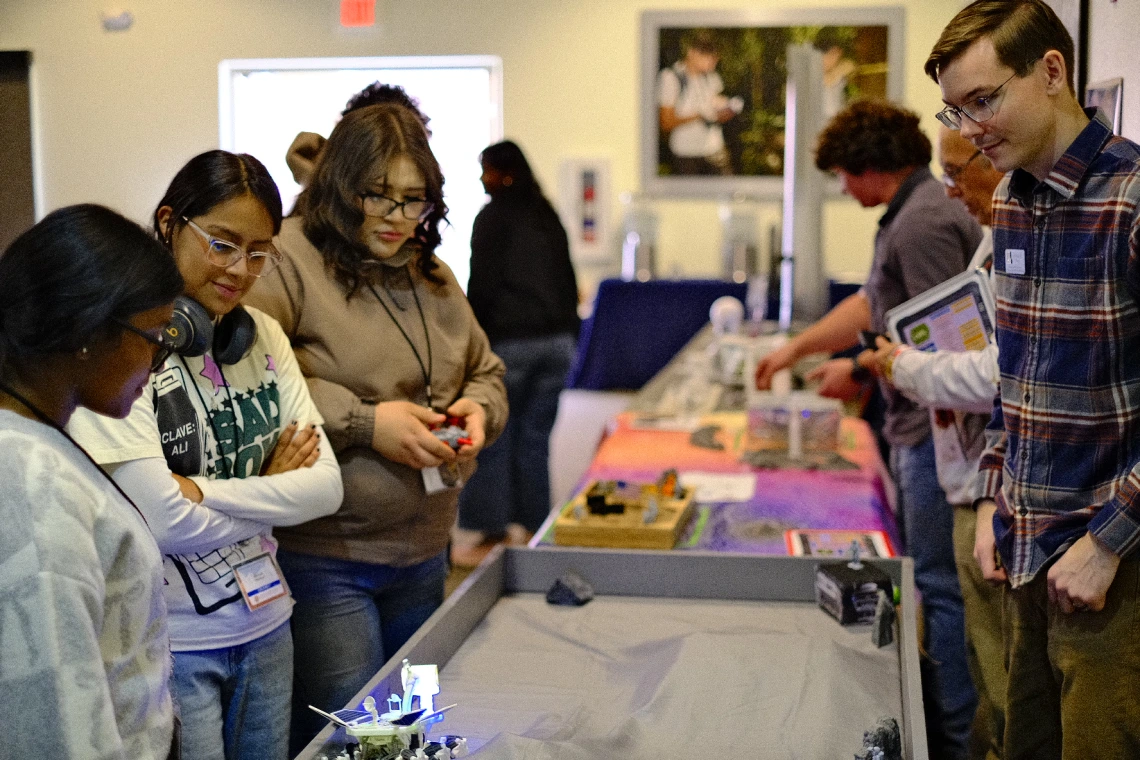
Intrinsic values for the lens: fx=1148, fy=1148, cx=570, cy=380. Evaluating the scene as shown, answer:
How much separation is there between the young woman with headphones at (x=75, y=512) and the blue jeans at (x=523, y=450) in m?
3.45

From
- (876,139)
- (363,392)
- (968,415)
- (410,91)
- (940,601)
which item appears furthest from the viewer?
(410,91)

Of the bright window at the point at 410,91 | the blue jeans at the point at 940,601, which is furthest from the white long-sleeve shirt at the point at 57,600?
the bright window at the point at 410,91

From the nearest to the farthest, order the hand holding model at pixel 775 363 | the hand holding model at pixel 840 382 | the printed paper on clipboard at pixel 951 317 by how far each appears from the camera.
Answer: the printed paper on clipboard at pixel 951 317 < the hand holding model at pixel 840 382 < the hand holding model at pixel 775 363

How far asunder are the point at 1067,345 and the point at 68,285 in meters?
1.10

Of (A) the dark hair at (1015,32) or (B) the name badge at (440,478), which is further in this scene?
(B) the name badge at (440,478)

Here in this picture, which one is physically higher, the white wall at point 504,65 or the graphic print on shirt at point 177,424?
the white wall at point 504,65

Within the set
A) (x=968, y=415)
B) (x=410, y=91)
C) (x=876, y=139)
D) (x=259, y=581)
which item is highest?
(x=410, y=91)

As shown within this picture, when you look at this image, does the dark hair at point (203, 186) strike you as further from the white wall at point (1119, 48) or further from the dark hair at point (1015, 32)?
the white wall at point (1119, 48)

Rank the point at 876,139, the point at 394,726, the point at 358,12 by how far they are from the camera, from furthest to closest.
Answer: the point at 358,12
the point at 876,139
the point at 394,726

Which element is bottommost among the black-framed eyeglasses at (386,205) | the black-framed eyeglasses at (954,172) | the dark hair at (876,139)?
the black-framed eyeglasses at (386,205)

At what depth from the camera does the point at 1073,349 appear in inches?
54.1

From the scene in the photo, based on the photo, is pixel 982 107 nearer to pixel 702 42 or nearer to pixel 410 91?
pixel 410 91

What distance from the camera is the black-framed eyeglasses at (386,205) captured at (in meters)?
1.74

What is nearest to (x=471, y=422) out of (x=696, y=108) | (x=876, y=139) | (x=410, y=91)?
(x=876, y=139)
